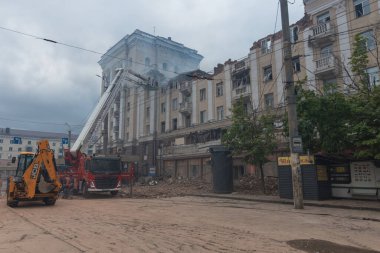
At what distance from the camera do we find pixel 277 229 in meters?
9.98

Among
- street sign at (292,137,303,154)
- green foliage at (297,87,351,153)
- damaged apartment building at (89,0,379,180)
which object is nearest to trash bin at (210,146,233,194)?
damaged apartment building at (89,0,379,180)

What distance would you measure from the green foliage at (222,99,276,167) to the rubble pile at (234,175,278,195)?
7.47 ft

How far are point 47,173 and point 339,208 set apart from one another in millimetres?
14528

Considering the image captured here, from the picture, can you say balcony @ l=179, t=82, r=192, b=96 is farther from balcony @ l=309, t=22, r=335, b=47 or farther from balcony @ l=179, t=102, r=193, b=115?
balcony @ l=309, t=22, r=335, b=47

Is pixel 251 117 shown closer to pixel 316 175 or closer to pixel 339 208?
pixel 316 175

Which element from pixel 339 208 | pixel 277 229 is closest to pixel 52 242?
pixel 277 229

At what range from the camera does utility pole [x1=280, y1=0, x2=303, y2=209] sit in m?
15.3

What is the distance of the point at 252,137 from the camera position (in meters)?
23.2

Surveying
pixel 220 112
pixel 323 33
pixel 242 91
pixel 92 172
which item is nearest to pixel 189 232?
pixel 92 172

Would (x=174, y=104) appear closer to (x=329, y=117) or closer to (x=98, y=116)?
(x=98, y=116)

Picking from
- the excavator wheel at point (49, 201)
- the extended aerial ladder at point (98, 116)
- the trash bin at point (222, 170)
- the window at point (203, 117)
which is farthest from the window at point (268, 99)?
the excavator wheel at point (49, 201)

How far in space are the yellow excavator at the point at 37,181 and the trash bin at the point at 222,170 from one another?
12.0 m

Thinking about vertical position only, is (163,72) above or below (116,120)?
above

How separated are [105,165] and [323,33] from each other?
797 inches
